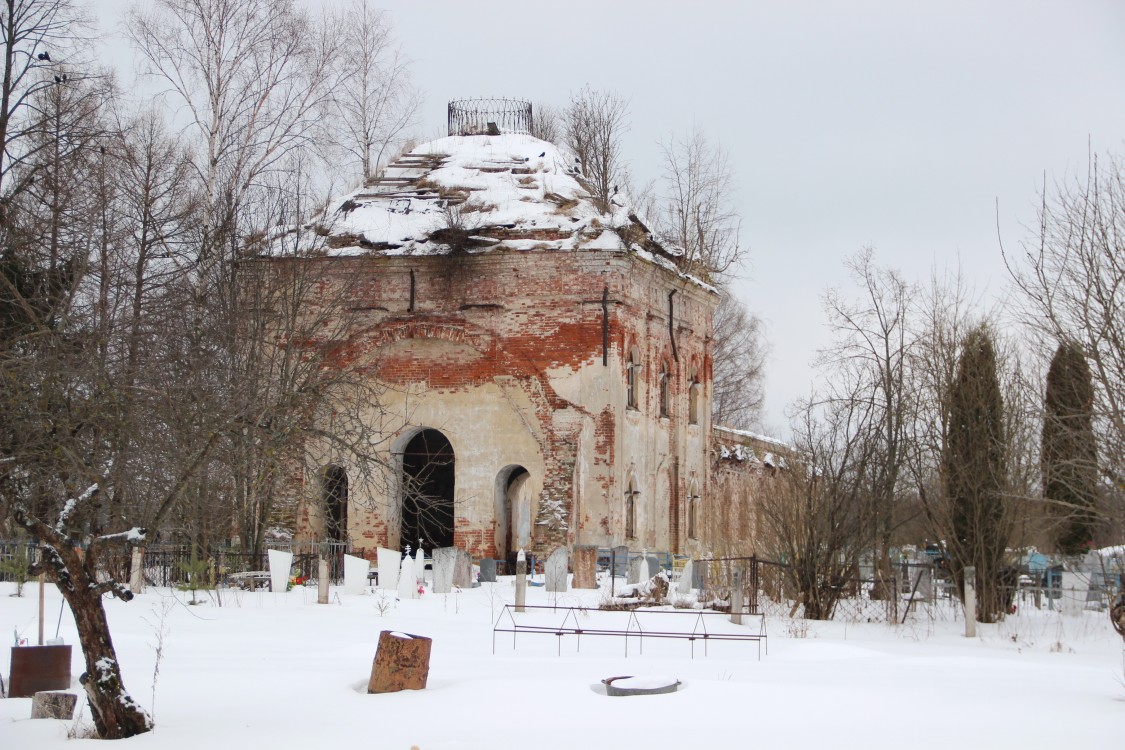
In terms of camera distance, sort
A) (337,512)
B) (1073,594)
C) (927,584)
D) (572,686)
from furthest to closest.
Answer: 1. (337,512)
2. (927,584)
3. (1073,594)
4. (572,686)

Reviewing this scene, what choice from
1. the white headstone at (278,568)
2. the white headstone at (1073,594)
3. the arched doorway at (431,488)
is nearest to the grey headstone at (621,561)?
the arched doorway at (431,488)

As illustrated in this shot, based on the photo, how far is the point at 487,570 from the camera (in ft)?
80.8

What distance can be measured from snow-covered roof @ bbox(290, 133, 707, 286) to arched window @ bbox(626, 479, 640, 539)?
472cm

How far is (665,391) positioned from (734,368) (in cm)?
2217

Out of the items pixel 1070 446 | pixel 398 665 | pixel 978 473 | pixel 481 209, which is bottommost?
pixel 398 665

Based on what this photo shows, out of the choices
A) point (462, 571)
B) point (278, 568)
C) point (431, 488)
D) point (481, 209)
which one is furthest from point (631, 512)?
point (278, 568)

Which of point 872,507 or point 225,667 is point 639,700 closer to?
point 225,667

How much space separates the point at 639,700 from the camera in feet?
39.2

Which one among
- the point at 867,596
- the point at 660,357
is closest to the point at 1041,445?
the point at 867,596

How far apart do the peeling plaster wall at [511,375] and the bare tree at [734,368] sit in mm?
22656

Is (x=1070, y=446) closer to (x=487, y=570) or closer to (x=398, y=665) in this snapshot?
(x=487, y=570)

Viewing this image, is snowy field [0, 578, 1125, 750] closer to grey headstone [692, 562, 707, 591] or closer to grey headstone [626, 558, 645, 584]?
grey headstone [692, 562, 707, 591]

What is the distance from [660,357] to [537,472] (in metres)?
4.07

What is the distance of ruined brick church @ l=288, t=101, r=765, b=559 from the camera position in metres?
26.5
